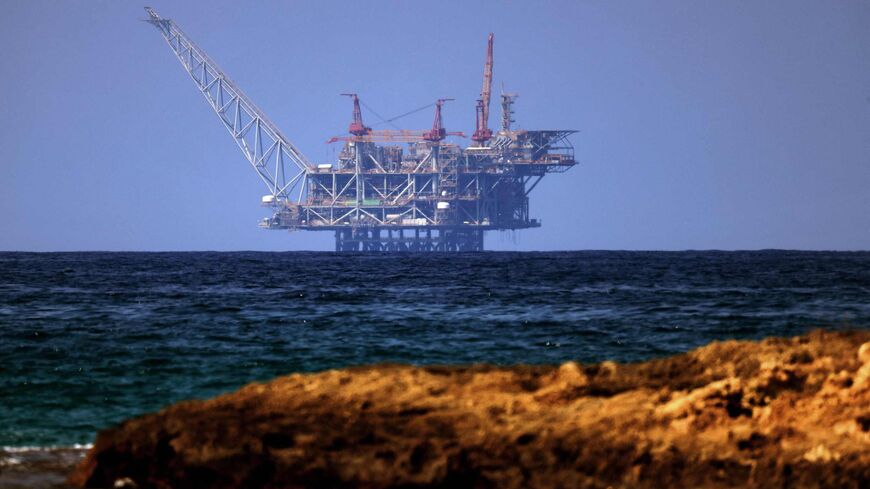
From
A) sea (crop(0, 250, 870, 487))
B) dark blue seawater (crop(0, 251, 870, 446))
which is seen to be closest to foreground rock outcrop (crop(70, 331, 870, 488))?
sea (crop(0, 250, 870, 487))

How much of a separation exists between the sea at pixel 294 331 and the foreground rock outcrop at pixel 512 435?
6.06 ft

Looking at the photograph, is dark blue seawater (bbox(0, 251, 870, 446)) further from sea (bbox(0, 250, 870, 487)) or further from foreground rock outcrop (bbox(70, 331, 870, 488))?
foreground rock outcrop (bbox(70, 331, 870, 488))

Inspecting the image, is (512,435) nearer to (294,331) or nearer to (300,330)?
(294,331)

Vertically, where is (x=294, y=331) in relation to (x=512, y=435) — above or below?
below

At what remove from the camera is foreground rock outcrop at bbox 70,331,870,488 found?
816 cm

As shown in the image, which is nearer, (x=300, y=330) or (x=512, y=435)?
(x=512, y=435)

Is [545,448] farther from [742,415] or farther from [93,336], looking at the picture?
[93,336]

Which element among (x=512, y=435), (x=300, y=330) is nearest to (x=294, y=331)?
(x=300, y=330)

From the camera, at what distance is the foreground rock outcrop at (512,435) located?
26.8 ft

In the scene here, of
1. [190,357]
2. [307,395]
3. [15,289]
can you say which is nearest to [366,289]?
[15,289]

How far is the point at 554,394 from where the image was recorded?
31.7ft

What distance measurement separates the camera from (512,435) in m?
8.50

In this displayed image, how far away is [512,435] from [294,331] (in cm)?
2051

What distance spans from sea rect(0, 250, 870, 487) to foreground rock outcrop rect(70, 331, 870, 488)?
72.8 inches
